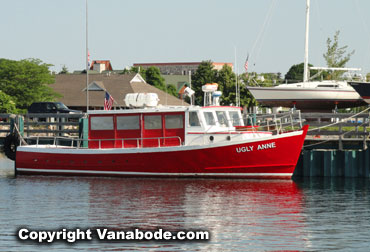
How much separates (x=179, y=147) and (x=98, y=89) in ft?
177

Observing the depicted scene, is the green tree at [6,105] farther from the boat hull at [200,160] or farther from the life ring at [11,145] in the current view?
the boat hull at [200,160]

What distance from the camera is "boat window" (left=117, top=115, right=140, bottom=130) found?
3073 cm

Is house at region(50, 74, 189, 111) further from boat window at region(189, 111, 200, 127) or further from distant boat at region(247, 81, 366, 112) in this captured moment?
boat window at region(189, 111, 200, 127)

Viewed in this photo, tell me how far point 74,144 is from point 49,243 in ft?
59.7

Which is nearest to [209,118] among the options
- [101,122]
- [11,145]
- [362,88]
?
[101,122]

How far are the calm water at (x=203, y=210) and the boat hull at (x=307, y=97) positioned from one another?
18246 mm

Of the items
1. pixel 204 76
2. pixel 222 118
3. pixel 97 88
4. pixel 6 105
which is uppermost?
pixel 204 76

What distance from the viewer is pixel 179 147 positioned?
2942 centimetres

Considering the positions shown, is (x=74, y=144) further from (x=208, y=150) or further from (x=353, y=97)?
(x=353, y=97)

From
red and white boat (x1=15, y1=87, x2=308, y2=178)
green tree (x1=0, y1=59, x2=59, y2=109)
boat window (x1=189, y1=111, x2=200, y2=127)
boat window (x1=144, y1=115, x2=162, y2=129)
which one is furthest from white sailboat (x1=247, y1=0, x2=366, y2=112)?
green tree (x1=0, y1=59, x2=59, y2=109)

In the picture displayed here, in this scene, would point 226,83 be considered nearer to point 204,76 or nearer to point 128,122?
point 204,76

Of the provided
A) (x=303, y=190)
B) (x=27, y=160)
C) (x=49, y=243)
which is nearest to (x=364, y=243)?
(x=49, y=243)

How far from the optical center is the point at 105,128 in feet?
103

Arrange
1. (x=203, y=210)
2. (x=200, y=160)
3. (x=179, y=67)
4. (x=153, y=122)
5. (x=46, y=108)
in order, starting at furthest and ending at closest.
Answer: (x=179, y=67), (x=46, y=108), (x=153, y=122), (x=200, y=160), (x=203, y=210)
